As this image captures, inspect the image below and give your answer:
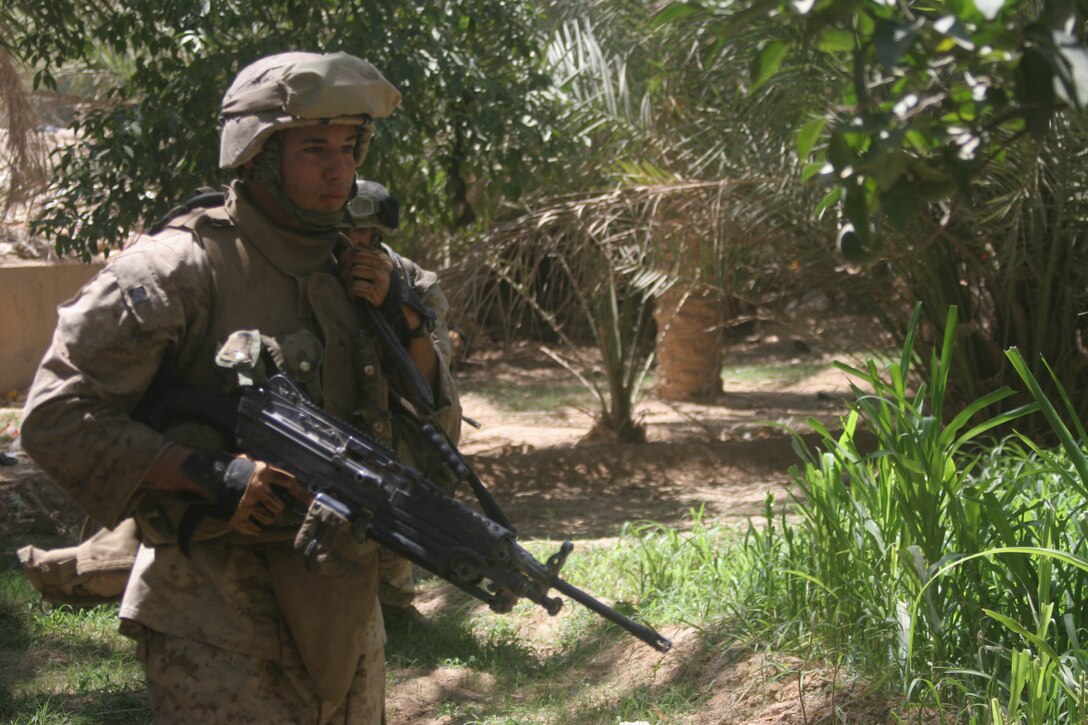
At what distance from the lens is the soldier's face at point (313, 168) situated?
8.83 feet

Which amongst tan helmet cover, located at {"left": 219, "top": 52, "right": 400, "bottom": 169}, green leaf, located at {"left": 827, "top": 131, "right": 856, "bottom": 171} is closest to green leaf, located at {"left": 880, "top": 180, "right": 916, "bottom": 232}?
green leaf, located at {"left": 827, "top": 131, "right": 856, "bottom": 171}

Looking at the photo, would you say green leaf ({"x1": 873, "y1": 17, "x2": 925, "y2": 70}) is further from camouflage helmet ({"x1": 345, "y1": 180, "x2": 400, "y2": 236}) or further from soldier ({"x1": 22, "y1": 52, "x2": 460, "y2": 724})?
camouflage helmet ({"x1": 345, "y1": 180, "x2": 400, "y2": 236})

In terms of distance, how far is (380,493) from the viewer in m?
2.54

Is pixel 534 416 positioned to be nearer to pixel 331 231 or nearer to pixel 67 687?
pixel 67 687

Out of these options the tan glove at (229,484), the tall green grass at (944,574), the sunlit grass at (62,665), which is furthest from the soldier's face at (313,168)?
the sunlit grass at (62,665)

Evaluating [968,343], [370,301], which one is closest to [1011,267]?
[968,343]

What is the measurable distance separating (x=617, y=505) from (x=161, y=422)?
4.91 metres

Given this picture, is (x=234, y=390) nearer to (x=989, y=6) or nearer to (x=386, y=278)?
(x=386, y=278)

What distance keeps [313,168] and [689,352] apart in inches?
321

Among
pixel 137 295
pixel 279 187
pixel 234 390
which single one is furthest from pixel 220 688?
pixel 279 187

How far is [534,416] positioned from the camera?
10812 mm

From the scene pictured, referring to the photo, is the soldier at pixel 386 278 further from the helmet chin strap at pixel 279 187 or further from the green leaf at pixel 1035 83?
the green leaf at pixel 1035 83

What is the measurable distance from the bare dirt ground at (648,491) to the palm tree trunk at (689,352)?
0.70 feet

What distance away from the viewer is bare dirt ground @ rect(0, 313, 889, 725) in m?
3.65
